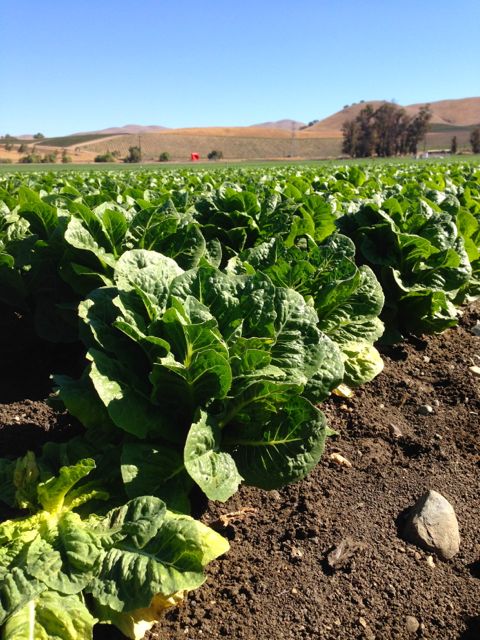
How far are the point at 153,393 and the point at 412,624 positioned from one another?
1.41 m

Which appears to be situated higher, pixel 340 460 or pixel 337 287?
pixel 337 287

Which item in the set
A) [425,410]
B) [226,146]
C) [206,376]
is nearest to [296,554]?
[206,376]

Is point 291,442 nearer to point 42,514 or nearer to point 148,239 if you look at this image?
point 42,514

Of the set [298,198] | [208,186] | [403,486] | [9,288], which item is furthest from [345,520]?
[208,186]

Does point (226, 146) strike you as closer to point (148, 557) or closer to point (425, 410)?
point (425, 410)

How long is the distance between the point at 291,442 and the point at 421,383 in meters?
2.18

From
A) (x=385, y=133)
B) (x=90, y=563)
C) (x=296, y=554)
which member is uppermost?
(x=385, y=133)

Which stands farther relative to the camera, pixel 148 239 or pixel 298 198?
pixel 298 198

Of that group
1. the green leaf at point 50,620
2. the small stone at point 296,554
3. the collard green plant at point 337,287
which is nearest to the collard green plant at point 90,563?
the green leaf at point 50,620

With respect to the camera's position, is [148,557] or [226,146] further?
[226,146]

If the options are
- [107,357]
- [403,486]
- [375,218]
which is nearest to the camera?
[107,357]

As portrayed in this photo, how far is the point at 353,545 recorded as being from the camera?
2627 mm

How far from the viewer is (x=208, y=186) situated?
8.08 metres

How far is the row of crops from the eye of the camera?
6.38ft
